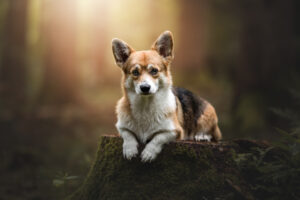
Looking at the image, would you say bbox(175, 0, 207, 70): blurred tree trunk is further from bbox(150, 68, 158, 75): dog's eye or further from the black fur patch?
bbox(150, 68, 158, 75): dog's eye

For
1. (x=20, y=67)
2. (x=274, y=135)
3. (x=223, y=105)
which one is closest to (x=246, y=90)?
(x=274, y=135)

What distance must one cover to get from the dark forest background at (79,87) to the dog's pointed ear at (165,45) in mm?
2126

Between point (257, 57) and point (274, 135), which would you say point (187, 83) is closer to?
point (257, 57)

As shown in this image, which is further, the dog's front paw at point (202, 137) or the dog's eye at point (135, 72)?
the dog's front paw at point (202, 137)

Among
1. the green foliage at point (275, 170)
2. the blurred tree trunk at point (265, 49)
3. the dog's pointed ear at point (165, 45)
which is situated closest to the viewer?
the green foliage at point (275, 170)

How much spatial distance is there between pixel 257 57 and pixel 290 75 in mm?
1192

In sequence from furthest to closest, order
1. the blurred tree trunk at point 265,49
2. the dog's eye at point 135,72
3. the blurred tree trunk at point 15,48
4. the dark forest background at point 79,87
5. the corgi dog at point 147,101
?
the blurred tree trunk at point 15,48 < the blurred tree trunk at point 265,49 < the dark forest background at point 79,87 < the dog's eye at point 135,72 < the corgi dog at point 147,101

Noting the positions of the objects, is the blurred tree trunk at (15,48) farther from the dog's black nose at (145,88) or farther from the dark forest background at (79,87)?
the dog's black nose at (145,88)

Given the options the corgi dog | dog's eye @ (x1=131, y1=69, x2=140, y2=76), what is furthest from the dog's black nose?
dog's eye @ (x1=131, y1=69, x2=140, y2=76)

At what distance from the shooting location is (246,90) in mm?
10836

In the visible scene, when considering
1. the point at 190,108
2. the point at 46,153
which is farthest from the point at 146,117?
the point at 46,153

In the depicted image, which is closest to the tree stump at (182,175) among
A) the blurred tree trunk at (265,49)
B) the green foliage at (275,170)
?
the green foliage at (275,170)

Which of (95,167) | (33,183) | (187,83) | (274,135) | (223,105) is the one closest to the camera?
(95,167)

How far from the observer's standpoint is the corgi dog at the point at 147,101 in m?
4.98
